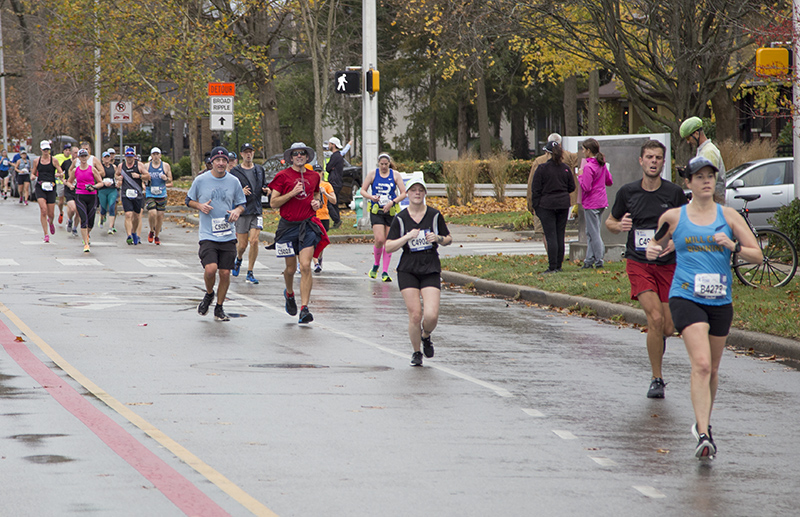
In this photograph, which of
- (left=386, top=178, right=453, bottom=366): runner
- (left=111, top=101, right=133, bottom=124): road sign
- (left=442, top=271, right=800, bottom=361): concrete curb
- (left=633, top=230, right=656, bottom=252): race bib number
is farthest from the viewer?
(left=111, top=101, right=133, bottom=124): road sign

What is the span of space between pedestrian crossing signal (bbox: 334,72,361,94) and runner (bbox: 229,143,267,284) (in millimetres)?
8442

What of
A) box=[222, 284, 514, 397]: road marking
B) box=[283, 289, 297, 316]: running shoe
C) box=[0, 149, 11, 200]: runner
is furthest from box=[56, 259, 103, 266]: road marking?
box=[0, 149, 11, 200]: runner

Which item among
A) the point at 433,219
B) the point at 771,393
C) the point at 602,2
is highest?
the point at 602,2

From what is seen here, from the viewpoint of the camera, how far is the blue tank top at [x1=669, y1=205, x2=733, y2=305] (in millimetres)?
6816

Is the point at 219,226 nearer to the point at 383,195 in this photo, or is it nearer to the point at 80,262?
the point at 383,195

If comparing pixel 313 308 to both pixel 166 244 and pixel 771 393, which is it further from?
pixel 166 244

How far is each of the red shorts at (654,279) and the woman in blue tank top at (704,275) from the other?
1.57m

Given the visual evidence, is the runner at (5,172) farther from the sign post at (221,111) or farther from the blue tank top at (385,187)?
the blue tank top at (385,187)

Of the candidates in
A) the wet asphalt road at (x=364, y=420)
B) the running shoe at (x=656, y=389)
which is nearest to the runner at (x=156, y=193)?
Answer: the wet asphalt road at (x=364, y=420)

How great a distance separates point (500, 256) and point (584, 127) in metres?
33.6

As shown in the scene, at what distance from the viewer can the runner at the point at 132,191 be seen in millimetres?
22828

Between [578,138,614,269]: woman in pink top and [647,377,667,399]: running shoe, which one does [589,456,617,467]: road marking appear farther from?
[578,138,614,269]: woman in pink top

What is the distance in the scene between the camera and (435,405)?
805 centimetres

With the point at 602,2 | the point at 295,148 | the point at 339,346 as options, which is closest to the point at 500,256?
the point at 602,2
